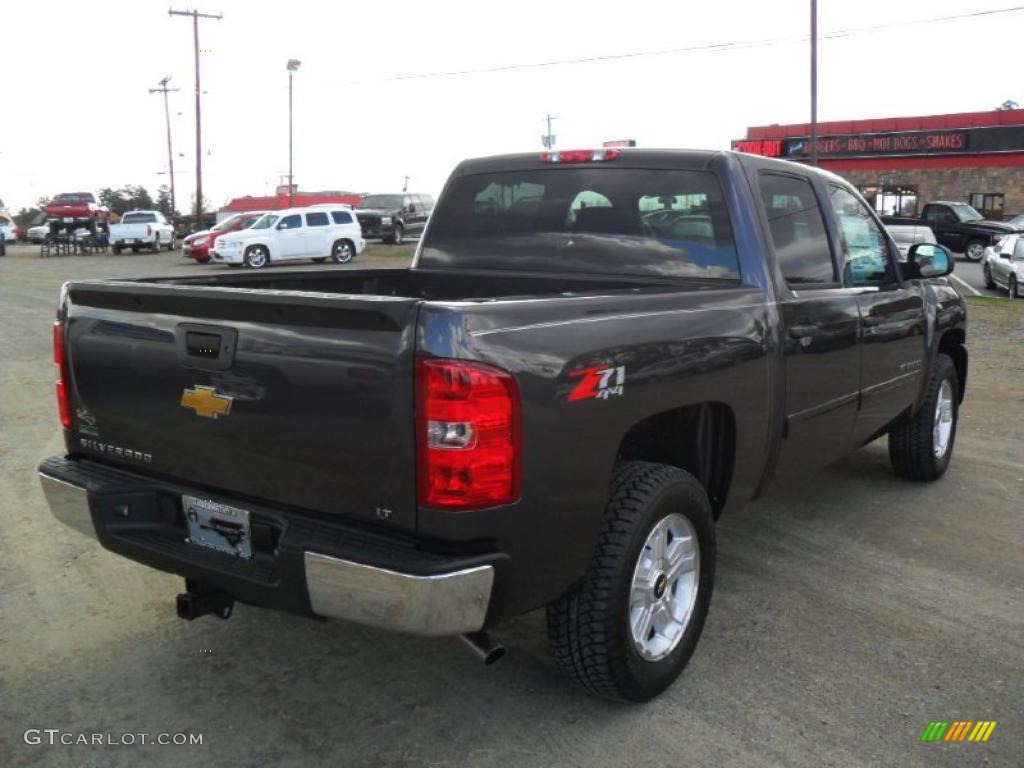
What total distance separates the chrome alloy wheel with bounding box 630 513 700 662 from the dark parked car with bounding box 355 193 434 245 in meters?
34.3

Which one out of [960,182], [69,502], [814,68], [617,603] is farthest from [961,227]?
[69,502]

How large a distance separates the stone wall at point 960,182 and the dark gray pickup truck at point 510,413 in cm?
4529

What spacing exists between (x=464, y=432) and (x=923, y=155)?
1948 inches

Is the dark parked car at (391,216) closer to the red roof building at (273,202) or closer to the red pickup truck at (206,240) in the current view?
the red pickup truck at (206,240)

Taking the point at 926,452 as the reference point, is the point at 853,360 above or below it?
above

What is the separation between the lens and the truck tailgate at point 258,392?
262cm

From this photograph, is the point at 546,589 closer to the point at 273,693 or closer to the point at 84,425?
the point at 273,693

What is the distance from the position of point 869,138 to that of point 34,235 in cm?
4423

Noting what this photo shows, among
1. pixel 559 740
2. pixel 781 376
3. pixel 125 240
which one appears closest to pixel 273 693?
pixel 559 740

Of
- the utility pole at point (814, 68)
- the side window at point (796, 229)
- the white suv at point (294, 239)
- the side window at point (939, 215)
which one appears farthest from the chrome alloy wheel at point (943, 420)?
the side window at point (939, 215)

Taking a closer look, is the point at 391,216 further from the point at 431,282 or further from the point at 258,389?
the point at 258,389

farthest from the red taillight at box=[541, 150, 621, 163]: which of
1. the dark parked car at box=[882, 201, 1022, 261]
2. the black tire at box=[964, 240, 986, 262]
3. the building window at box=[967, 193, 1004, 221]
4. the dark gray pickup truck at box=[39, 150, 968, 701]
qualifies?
the building window at box=[967, 193, 1004, 221]

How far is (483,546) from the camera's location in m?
2.65
